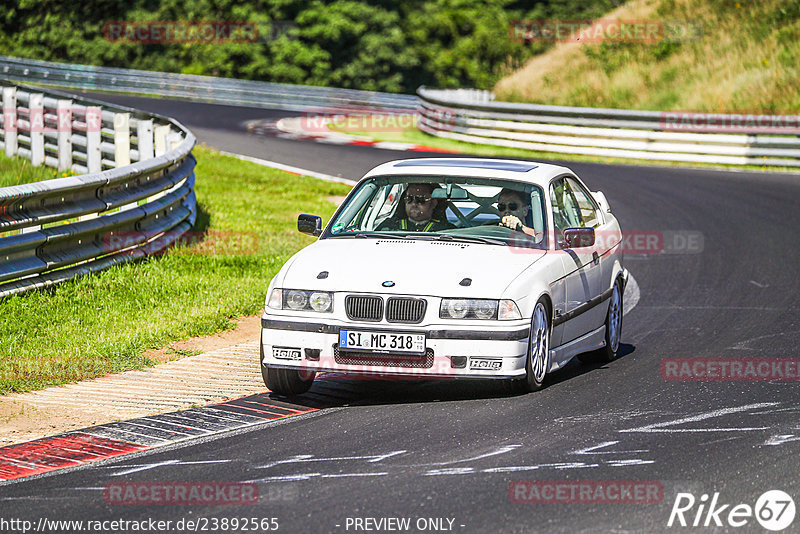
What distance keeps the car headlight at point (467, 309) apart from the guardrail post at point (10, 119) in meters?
14.3

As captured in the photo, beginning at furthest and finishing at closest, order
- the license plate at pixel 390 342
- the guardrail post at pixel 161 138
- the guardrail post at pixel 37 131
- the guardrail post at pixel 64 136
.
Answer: the guardrail post at pixel 37 131
the guardrail post at pixel 64 136
the guardrail post at pixel 161 138
the license plate at pixel 390 342

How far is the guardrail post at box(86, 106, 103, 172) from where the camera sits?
18.6m

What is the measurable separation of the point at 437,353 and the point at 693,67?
2963 centimetres

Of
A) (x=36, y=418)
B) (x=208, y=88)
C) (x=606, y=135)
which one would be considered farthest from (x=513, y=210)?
A: (x=208, y=88)

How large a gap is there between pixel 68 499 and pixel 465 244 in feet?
11.8

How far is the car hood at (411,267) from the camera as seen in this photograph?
798cm

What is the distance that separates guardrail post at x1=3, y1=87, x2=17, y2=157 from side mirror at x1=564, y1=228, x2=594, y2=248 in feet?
45.6

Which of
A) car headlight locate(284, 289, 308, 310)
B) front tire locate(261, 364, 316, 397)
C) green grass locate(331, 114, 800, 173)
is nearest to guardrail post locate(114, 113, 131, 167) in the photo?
front tire locate(261, 364, 316, 397)

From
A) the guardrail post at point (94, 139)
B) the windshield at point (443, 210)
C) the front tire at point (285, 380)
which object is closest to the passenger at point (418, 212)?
the windshield at point (443, 210)

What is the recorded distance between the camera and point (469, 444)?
6.96 meters

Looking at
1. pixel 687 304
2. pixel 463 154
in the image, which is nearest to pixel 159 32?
pixel 463 154

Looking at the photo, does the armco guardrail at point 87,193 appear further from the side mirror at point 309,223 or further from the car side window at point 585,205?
the car side window at point 585,205

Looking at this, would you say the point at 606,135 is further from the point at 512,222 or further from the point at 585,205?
the point at 512,222

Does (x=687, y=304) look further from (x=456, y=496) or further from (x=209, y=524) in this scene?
(x=209, y=524)
